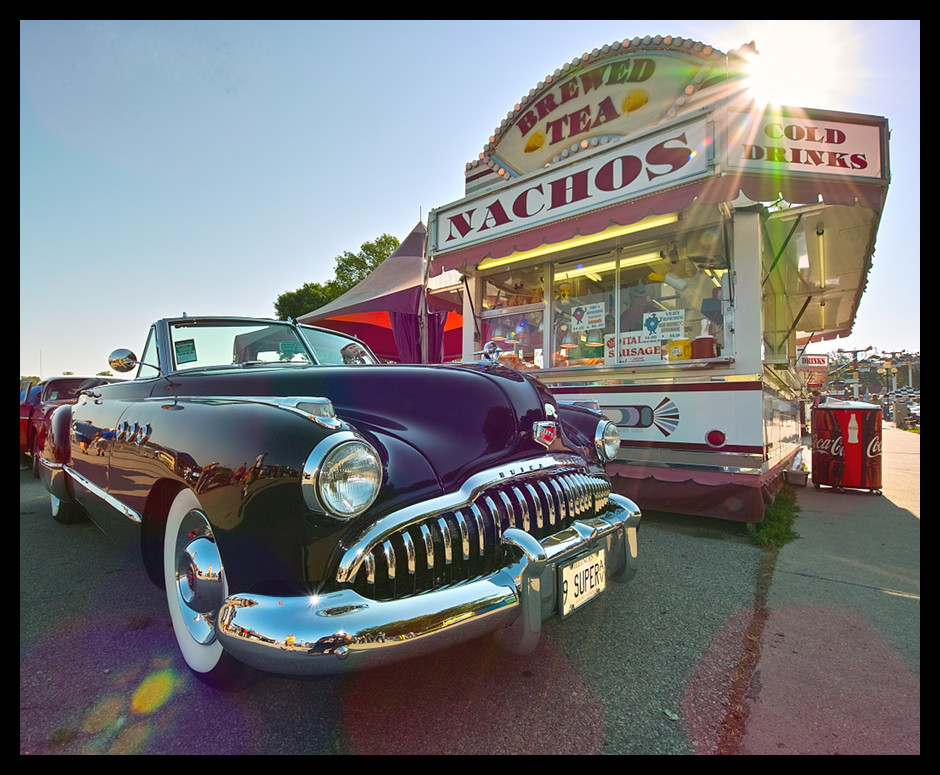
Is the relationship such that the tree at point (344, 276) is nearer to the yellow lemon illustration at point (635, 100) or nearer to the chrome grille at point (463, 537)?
the yellow lemon illustration at point (635, 100)

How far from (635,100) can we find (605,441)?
13.2 ft

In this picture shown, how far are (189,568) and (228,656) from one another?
0.39m

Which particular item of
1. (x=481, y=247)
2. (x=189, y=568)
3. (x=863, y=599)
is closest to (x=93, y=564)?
(x=189, y=568)

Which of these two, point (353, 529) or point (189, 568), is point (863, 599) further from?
point (189, 568)

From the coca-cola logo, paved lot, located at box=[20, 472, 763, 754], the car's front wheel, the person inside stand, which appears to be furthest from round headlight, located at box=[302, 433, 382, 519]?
the coca-cola logo

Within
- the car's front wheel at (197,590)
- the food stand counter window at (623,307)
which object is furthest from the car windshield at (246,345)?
the food stand counter window at (623,307)

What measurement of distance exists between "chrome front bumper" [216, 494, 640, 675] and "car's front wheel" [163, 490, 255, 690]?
10.2 inches

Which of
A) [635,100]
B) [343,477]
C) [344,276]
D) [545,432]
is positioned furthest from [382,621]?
[344,276]

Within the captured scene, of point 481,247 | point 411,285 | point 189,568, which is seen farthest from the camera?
point 411,285

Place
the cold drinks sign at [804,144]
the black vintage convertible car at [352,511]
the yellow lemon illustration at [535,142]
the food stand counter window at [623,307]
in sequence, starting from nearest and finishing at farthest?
the black vintage convertible car at [352,511] → the cold drinks sign at [804,144] → the food stand counter window at [623,307] → the yellow lemon illustration at [535,142]

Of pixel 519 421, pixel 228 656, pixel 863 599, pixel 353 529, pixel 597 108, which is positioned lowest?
pixel 863 599

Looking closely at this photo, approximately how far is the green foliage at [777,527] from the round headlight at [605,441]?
180 centimetres

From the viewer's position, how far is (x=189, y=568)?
180 centimetres

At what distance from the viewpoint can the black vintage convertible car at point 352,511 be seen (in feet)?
4.61
